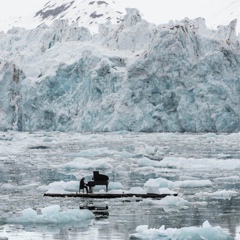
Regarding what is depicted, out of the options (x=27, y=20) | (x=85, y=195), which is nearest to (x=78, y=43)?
(x=85, y=195)

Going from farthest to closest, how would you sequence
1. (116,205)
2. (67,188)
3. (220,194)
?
(67,188) < (220,194) < (116,205)

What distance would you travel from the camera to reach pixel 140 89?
54188 mm

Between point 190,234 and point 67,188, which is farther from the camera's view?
point 67,188

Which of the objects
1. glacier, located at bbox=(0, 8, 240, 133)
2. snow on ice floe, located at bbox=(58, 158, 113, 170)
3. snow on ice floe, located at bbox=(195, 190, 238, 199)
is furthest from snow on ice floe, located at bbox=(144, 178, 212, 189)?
glacier, located at bbox=(0, 8, 240, 133)

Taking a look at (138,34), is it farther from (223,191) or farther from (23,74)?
(223,191)

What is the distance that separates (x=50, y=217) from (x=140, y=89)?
43039mm

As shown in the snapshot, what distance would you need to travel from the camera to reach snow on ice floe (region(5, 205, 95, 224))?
11.4m

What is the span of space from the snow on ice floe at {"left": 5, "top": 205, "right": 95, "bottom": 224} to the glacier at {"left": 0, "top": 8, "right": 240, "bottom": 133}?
40.1 metres

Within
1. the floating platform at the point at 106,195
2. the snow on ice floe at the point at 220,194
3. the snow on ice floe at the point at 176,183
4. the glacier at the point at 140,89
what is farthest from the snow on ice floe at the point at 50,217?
the glacier at the point at 140,89

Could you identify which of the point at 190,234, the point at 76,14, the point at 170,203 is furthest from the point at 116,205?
the point at 76,14

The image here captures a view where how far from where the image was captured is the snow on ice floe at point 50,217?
1140cm

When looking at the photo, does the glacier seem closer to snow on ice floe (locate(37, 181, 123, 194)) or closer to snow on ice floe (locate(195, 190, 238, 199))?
snow on ice floe (locate(37, 181, 123, 194))

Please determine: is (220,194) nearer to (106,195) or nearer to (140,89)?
(106,195)

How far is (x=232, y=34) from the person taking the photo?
64125mm
